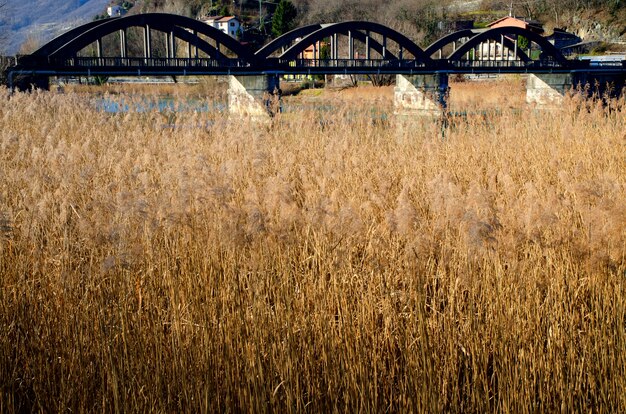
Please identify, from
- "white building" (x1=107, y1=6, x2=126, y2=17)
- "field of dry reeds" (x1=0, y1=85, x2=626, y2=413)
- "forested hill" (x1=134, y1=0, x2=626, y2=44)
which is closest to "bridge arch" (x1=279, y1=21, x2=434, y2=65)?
"forested hill" (x1=134, y1=0, x2=626, y2=44)

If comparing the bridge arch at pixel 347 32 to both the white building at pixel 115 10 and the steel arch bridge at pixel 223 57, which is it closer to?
the steel arch bridge at pixel 223 57

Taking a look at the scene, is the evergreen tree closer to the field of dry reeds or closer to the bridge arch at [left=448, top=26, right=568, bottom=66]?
the bridge arch at [left=448, top=26, right=568, bottom=66]

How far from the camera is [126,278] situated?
11.4 ft

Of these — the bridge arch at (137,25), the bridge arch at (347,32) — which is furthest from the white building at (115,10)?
the bridge arch at (137,25)

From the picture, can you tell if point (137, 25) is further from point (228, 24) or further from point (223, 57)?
point (228, 24)

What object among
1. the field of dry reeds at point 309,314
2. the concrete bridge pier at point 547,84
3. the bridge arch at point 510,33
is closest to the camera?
the field of dry reeds at point 309,314

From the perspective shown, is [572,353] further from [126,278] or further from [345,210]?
[126,278]

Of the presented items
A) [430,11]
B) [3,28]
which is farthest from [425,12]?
[3,28]

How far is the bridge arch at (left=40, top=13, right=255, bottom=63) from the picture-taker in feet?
102

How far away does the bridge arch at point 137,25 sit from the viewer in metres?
31.2

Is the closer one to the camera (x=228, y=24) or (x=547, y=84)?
(x=547, y=84)

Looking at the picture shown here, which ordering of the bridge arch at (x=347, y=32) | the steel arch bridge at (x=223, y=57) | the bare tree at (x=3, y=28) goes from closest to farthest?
the steel arch bridge at (x=223, y=57) → the bare tree at (x=3, y=28) → the bridge arch at (x=347, y=32)

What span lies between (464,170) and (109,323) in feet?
14.8

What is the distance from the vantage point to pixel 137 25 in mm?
34500
